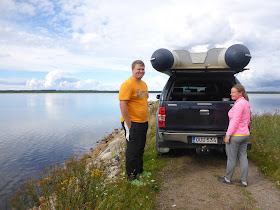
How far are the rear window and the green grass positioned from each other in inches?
74.2

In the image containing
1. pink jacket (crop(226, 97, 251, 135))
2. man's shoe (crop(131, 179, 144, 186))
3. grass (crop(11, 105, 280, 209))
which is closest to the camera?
grass (crop(11, 105, 280, 209))

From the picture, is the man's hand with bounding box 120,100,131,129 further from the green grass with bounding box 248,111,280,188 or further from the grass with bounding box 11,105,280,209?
the green grass with bounding box 248,111,280,188

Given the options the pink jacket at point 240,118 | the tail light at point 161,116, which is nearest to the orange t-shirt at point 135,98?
the tail light at point 161,116

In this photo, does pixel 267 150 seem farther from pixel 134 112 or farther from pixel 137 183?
pixel 134 112

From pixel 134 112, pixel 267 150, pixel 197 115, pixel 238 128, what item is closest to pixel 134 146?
pixel 134 112

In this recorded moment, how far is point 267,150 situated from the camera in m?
6.30

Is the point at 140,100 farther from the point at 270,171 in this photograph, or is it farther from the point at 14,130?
the point at 14,130

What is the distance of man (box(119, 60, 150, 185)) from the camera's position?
12.6 feet

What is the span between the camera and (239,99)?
410cm

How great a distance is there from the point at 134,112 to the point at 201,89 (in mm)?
3423

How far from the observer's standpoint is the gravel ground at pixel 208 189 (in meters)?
3.72

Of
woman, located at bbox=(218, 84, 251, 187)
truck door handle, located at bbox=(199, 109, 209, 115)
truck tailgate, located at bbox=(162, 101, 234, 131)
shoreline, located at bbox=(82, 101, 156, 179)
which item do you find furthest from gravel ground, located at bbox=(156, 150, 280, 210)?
truck door handle, located at bbox=(199, 109, 209, 115)

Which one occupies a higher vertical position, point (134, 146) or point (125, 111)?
point (125, 111)

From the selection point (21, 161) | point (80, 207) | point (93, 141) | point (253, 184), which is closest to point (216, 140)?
point (253, 184)
